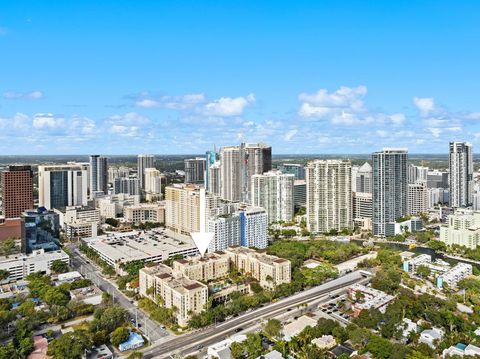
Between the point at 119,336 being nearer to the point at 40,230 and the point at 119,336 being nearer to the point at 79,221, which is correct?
the point at 40,230

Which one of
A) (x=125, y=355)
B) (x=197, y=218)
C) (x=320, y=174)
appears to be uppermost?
(x=320, y=174)

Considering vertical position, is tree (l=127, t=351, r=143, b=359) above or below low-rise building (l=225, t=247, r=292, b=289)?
below

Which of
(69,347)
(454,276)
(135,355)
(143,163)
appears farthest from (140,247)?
(143,163)

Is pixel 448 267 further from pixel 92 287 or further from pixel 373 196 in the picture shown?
pixel 92 287

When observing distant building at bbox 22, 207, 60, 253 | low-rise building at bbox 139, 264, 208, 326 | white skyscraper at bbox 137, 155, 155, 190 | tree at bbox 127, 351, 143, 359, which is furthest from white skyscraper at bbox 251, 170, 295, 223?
white skyscraper at bbox 137, 155, 155, 190

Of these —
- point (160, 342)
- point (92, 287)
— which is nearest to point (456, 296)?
point (160, 342)

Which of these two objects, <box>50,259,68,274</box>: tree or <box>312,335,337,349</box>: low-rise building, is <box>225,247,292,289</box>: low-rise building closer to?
<box>312,335,337,349</box>: low-rise building
